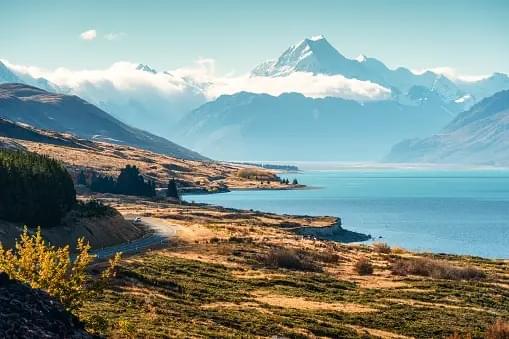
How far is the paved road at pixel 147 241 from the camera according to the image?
76625 mm

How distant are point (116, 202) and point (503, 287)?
122388 millimetres

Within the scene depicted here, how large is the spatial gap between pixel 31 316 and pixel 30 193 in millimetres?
62711

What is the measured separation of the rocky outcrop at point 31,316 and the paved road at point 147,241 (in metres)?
46.6

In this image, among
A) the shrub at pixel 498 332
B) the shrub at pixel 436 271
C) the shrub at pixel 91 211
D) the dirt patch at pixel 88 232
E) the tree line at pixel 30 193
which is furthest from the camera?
the shrub at pixel 91 211

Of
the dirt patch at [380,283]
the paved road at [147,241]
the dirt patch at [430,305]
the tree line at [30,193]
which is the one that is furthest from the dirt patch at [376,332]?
the tree line at [30,193]

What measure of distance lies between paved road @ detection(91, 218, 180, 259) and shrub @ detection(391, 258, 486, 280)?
97.5ft

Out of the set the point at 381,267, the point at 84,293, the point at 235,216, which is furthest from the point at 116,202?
the point at 84,293

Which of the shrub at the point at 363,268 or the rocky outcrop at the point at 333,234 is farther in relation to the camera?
the rocky outcrop at the point at 333,234

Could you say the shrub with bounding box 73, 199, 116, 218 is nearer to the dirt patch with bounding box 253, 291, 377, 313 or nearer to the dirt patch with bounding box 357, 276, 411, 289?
the dirt patch with bounding box 357, 276, 411, 289

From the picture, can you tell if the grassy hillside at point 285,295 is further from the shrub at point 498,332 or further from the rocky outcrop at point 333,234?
the rocky outcrop at point 333,234

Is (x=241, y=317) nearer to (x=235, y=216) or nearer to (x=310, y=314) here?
(x=310, y=314)

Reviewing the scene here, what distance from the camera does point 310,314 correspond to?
4706cm

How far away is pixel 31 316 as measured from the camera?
21781 millimetres

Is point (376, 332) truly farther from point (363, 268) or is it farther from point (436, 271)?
point (436, 271)
